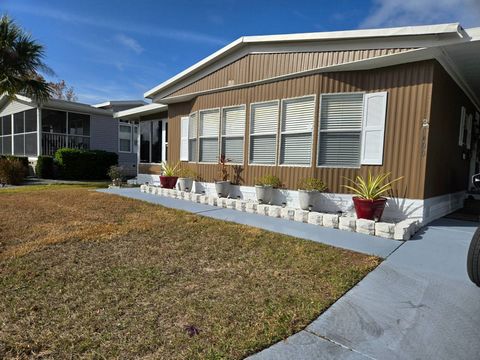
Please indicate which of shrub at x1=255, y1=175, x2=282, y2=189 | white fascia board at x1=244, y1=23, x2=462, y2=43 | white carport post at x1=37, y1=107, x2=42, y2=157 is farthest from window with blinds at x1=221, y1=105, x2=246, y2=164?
white carport post at x1=37, y1=107, x2=42, y2=157

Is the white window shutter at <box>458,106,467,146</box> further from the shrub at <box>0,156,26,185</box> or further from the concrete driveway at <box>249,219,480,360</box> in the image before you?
the shrub at <box>0,156,26,185</box>

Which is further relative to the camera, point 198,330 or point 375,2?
point 375,2

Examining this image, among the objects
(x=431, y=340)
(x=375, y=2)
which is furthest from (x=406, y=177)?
(x=375, y=2)

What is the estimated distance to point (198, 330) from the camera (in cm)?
238

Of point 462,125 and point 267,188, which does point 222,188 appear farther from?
point 462,125

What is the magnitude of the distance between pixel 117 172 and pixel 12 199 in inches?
158

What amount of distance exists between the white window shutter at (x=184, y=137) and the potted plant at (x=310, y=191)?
4.68 meters

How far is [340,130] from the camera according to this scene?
250 inches

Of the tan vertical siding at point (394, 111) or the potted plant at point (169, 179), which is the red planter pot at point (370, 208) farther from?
the potted plant at point (169, 179)

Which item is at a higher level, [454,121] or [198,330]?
[454,121]

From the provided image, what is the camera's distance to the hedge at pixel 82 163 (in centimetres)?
1600

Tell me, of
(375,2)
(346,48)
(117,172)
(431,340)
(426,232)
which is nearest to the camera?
(431,340)

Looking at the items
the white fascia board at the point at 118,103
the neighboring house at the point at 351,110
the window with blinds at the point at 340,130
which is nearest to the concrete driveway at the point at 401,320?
the neighboring house at the point at 351,110

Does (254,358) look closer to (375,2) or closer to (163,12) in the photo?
(375,2)
